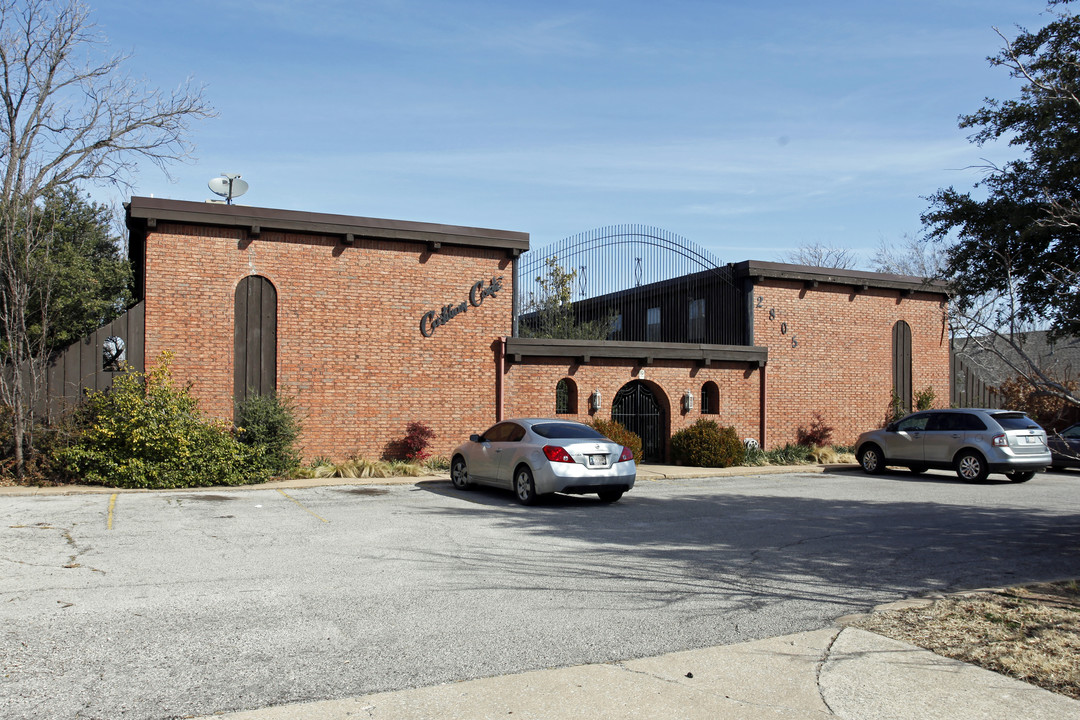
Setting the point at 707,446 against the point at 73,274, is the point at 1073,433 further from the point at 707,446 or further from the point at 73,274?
the point at 73,274

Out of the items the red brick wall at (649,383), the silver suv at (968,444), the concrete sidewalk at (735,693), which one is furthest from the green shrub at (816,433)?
the concrete sidewalk at (735,693)

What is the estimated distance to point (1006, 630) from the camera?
6469mm

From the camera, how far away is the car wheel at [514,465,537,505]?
1377 cm

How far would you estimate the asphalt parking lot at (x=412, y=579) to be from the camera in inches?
214

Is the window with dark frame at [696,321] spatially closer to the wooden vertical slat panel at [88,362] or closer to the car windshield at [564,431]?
the car windshield at [564,431]

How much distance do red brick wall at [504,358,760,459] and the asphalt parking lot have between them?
6.10m

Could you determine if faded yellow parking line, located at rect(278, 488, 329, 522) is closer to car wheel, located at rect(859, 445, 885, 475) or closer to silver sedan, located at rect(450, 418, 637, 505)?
silver sedan, located at rect(450, 418, 637, 505)

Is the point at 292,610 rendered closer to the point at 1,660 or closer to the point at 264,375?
the point at 1,660

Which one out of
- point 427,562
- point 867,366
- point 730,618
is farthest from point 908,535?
point 867,366

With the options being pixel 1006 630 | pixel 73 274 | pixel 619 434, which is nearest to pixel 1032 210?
pixel 1006 630

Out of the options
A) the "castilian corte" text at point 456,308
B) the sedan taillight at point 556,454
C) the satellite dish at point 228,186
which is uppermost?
the satellite dish at point 228,186

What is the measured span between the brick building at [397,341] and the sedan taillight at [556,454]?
663 centimetres

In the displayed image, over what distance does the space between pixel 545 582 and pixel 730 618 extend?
191cm

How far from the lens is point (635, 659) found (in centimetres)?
574
